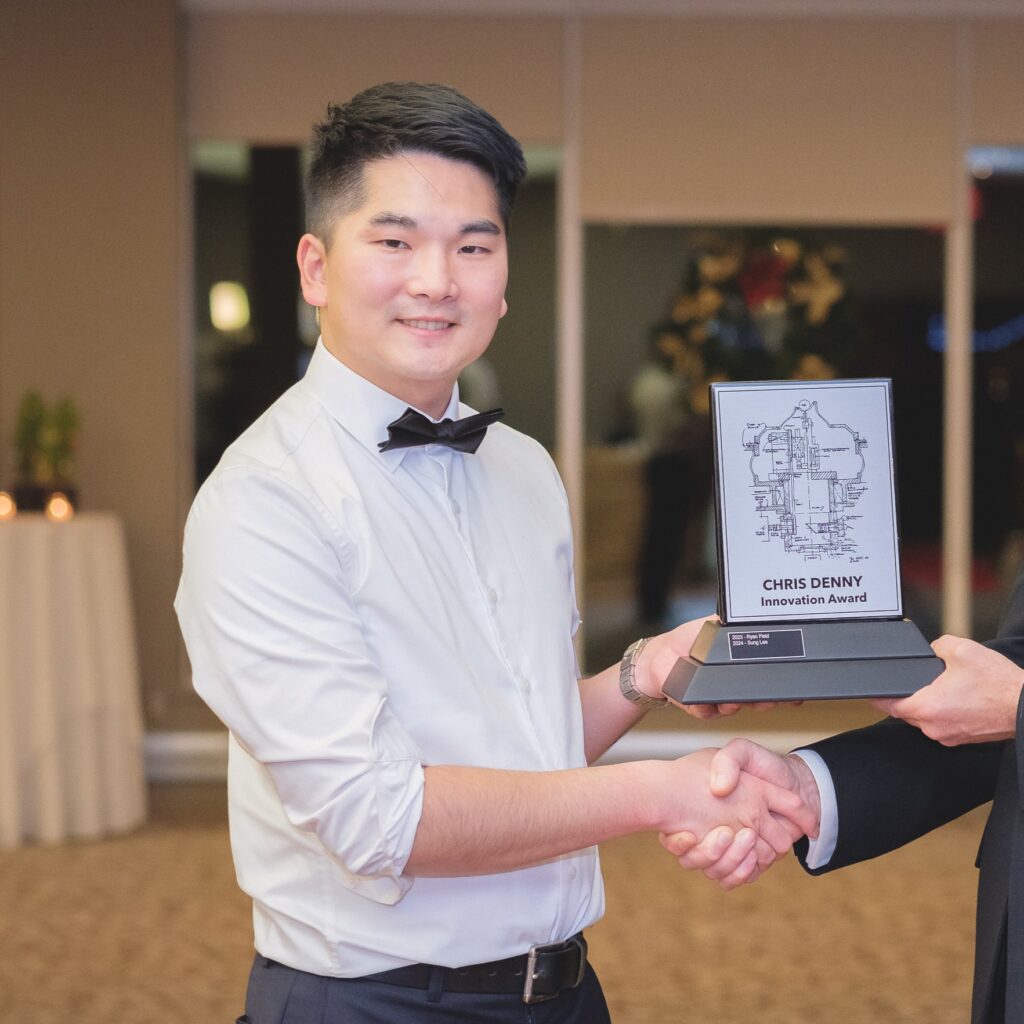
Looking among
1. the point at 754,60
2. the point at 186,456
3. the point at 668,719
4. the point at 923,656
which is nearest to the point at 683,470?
the point at 668,719

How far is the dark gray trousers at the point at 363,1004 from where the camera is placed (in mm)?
1509

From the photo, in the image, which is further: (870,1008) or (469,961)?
(870,1008)

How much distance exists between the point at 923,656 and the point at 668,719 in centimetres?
470

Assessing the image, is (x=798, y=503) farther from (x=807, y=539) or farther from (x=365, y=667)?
(x=365, y=667)

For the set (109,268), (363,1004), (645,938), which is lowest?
(645,938)

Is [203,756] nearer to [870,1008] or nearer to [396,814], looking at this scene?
[870,1008]

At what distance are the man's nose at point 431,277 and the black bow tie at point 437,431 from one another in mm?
139

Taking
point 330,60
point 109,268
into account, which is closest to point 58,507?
point 109,268

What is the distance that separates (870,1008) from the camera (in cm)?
339

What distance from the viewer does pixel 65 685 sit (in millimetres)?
4805

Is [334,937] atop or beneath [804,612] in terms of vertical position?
beneath

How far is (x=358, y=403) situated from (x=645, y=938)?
8.68 ft

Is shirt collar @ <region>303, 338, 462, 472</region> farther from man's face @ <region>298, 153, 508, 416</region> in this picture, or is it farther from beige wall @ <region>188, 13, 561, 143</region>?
beige wall @ <region>188, 13, 561, 143</region>

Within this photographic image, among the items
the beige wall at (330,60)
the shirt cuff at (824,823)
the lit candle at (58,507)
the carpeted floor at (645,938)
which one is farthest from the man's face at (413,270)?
the beige wall at (330,60)
